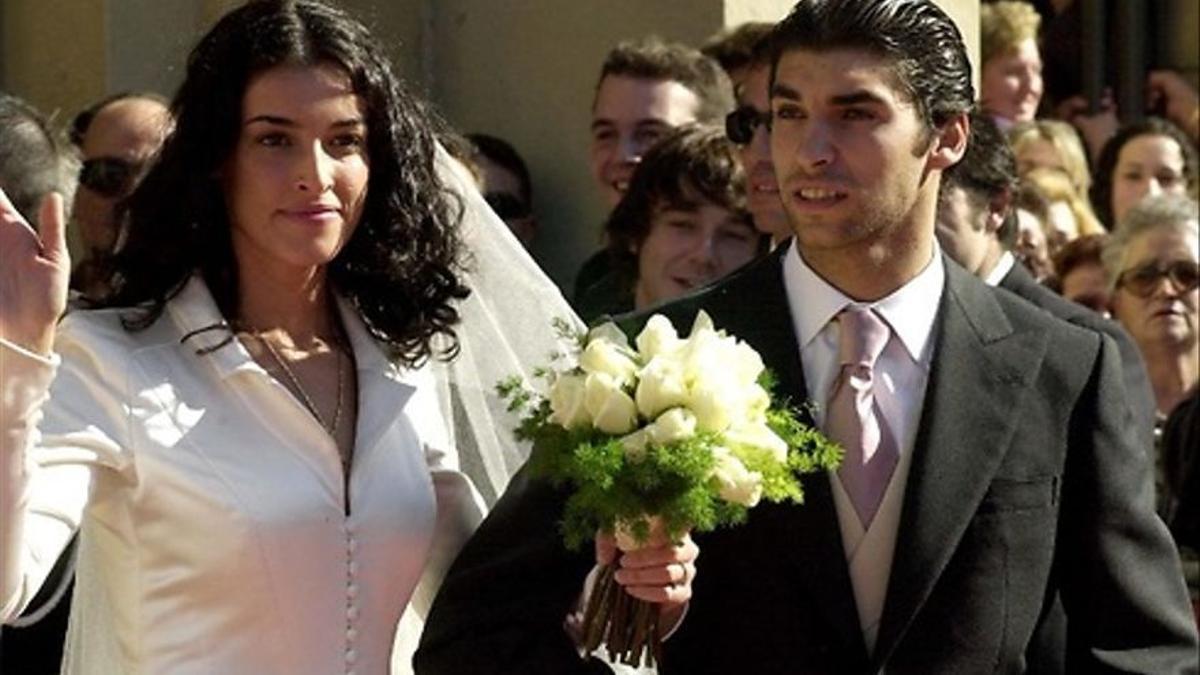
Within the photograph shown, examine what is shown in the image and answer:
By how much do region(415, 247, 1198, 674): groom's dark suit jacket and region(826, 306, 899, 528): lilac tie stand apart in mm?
56

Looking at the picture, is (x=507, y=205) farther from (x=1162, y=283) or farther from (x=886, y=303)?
(x=886, y=303)

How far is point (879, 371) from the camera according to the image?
17.5ft

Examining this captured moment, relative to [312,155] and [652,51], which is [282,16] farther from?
[652,51]

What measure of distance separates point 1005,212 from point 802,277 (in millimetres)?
2305

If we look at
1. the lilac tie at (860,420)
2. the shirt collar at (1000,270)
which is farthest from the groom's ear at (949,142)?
the shirt collar at (1000,270)

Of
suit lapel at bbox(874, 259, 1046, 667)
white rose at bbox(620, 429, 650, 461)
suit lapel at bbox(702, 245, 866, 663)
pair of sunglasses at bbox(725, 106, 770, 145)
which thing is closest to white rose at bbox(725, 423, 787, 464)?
white rose at bbox(620, 429, 650, 461)

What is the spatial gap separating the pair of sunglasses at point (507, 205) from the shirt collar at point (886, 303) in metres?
3.02

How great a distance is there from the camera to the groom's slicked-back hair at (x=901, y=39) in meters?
5.40

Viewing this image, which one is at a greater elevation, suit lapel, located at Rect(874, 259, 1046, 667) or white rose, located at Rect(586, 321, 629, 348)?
white rose, located at Rect(586, 321, 629, 348)

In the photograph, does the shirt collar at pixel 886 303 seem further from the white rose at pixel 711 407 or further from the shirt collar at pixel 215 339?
the shirt collar at pixel 215 339

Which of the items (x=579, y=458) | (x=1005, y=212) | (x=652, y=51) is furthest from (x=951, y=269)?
(x=652, y=51)

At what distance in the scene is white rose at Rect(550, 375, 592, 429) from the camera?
498 cm

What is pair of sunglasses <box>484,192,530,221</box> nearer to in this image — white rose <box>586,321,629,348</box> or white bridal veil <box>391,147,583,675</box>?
white bridal veil <box>391,147,583,675</box>

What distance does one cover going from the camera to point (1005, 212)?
24.9 ft
